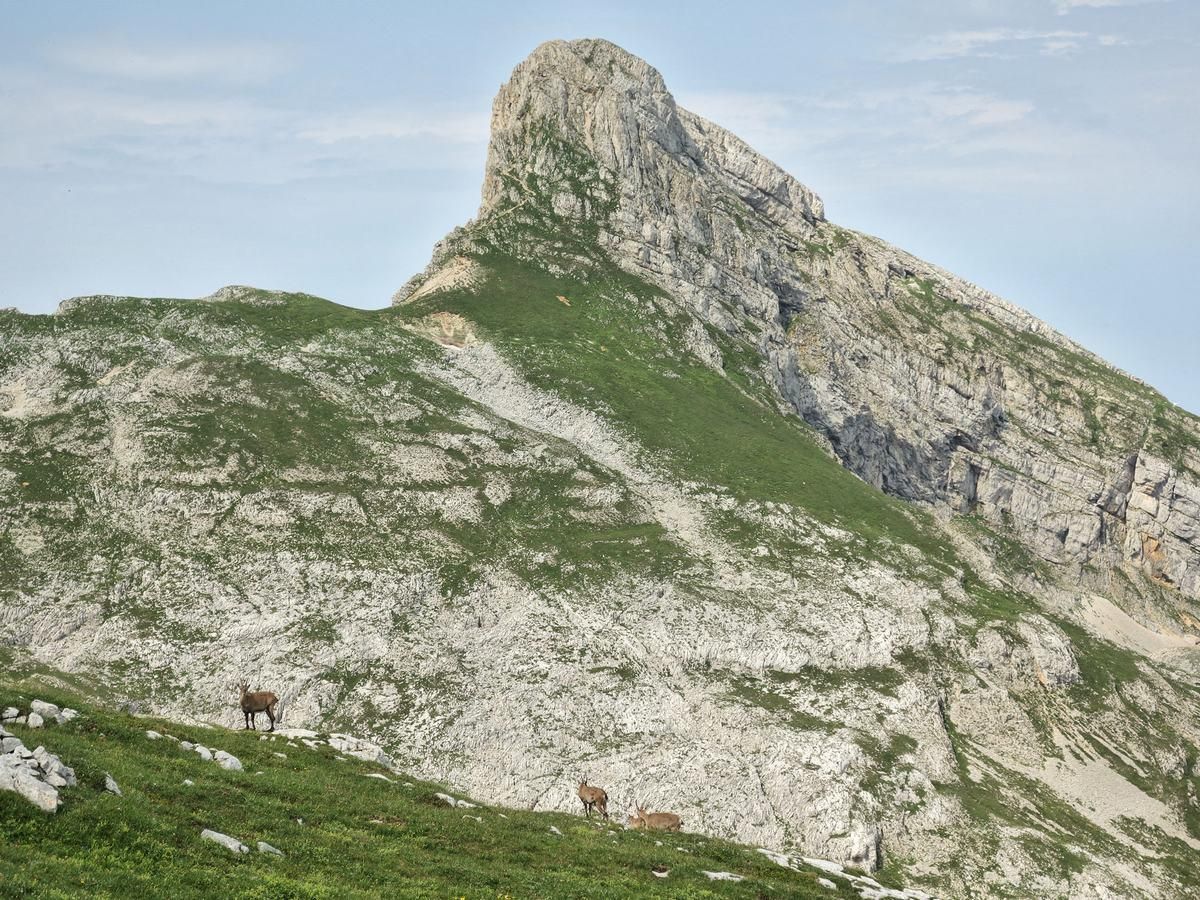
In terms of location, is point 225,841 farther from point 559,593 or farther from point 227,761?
point 559,593

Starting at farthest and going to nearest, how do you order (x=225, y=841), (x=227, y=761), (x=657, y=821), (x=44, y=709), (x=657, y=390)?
(x=657, y=390) < (x=657, y=821) < (x=227, y=761) < (x=44, y=709) < (x=225, y=841)

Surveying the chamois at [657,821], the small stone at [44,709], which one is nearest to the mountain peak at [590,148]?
the chamois at [657,821]

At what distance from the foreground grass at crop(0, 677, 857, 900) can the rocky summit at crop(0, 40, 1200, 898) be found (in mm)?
32565

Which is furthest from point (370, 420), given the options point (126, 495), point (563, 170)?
point (563, 170)

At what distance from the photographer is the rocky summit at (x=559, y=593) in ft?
247

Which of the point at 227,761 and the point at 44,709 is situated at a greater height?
the point at 44,709

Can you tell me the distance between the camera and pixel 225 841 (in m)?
28.1

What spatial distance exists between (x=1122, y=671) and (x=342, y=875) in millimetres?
101990

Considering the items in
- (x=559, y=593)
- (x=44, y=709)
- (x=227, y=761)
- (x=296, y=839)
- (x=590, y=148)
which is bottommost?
(x=296, y=839)

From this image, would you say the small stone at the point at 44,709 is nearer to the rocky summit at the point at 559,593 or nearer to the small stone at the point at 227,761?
the small stone at the point at 227,761

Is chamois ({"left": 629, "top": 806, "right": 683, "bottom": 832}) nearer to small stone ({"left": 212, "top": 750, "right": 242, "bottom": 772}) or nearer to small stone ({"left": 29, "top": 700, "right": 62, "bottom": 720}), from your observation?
small stone ({"left": 212, "top": 750, "right": 242, "bottom": 772})

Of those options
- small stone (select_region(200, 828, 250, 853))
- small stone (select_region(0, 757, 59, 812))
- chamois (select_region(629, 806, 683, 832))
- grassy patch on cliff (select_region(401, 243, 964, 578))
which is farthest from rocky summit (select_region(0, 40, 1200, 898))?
small stone (select_region(0, 757, 59, 812))

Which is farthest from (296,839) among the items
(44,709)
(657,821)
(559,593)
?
(559,593)

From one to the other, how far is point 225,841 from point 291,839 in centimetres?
278
